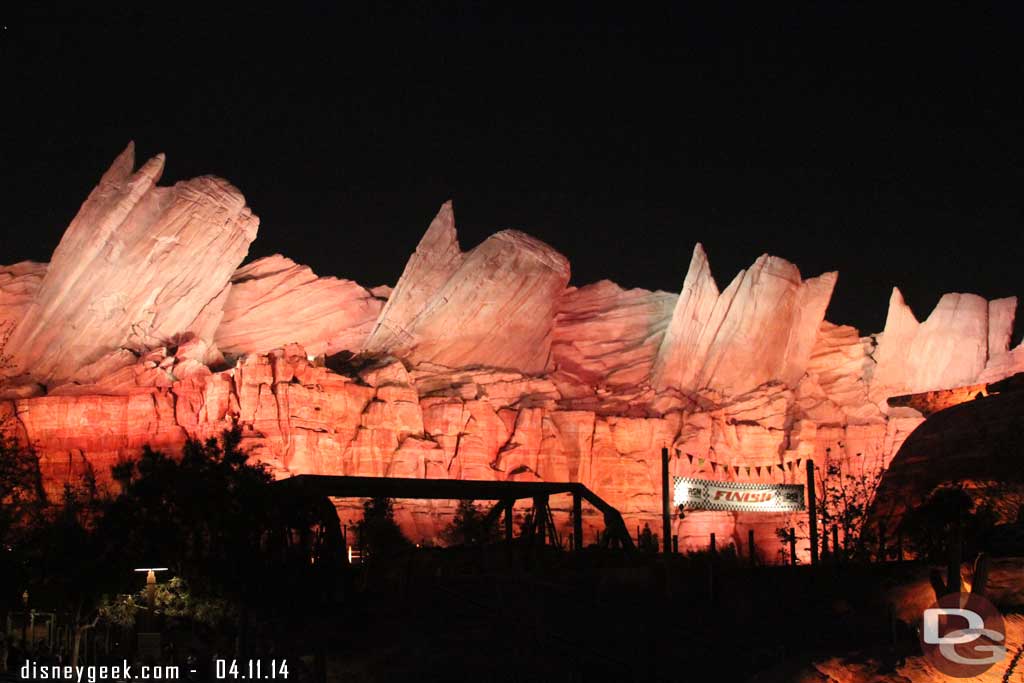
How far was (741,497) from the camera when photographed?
145 ft

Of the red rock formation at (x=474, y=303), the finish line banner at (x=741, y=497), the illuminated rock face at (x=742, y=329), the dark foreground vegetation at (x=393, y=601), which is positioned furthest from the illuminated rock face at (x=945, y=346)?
the dark foreground vegetation at (x=393, y=601)

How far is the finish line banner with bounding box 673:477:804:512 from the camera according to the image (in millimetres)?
43094

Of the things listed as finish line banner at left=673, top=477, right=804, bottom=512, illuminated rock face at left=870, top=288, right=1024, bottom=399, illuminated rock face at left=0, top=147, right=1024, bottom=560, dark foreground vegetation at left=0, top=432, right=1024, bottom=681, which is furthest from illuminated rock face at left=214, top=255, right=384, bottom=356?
dark foreground vegetation at left=0, top=432, right=1024, bottom=681

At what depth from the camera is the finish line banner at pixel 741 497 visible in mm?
43094

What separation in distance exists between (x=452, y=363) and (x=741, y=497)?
2319 centimetres

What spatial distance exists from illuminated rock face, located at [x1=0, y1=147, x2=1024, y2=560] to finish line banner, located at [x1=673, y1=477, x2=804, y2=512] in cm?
371

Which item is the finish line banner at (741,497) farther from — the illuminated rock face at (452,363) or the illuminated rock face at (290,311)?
the illuminated rock face at (290,311)

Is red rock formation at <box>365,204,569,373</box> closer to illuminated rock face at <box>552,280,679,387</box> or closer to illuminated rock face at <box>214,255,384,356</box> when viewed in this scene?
illuminated rock face at <box>552,280,679,387</box>

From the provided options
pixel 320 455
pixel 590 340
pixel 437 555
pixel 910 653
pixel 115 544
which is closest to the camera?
pixel 910 653

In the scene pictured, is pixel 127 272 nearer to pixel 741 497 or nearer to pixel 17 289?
pixel 17 289

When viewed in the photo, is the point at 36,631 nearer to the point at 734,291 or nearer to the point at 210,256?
the point at 210,256

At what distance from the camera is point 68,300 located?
5688 cm

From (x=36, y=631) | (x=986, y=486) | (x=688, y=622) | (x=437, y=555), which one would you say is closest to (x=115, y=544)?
(x=36, y=631)

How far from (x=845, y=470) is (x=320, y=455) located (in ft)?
93.9
